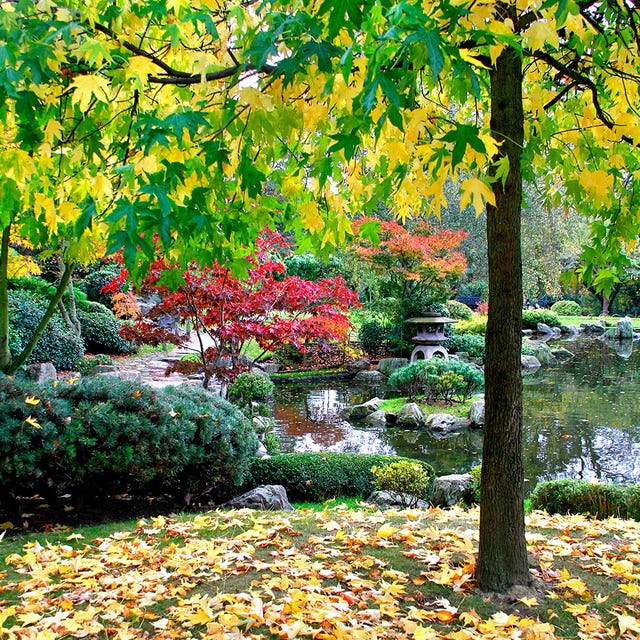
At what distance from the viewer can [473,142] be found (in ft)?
5.89

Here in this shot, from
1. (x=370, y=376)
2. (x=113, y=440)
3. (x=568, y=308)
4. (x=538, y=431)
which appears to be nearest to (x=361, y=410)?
(x=538, y=431)

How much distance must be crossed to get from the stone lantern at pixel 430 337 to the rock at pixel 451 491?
963cm

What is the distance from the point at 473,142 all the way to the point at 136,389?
156 inches

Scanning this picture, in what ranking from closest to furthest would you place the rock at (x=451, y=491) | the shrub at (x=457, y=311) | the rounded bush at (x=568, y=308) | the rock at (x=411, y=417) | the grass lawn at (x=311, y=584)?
the grass lawn at (x=311, y=584), the rock at (x=451, y=491), the rock at (x=411, y=417), the shrub at (x=457, y=311), the rounded bush at (x=568, y=308)

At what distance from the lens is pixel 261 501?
18.0 ft

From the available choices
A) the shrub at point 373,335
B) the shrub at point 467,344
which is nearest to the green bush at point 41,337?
the shrub at point 373,335

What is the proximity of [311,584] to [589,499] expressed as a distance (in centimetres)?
344

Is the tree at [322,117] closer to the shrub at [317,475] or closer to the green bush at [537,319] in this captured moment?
the shrub at [317,475]

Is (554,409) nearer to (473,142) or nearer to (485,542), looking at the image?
(485,542)

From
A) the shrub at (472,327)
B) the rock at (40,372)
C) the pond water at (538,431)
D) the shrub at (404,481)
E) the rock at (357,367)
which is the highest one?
the shrub at (472,327)

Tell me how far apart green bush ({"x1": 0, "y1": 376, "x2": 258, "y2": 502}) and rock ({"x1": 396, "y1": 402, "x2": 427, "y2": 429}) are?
6.02 m

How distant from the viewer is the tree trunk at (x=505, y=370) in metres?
2.84

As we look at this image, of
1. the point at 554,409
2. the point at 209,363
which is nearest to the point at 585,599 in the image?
the point at 209,363

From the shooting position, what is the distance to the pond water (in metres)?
8.55
